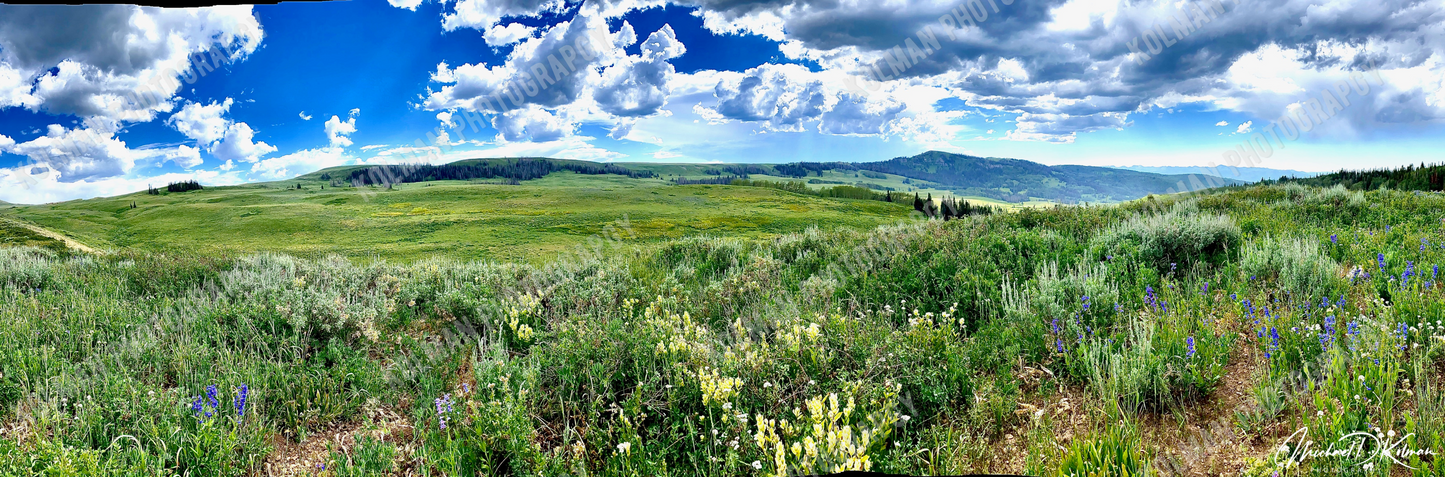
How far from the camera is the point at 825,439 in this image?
10.2 ft

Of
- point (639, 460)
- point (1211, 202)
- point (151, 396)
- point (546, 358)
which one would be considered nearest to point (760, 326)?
point (546, 358)

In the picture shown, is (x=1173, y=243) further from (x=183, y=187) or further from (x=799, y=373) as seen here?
(x=183, y=187)

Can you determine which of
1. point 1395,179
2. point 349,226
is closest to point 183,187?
point 349,226

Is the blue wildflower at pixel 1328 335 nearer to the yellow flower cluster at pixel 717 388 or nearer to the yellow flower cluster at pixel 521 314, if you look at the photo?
the yellow flower cluster at pixel 717 388

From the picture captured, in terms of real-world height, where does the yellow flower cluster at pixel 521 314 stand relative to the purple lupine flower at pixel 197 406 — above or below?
above

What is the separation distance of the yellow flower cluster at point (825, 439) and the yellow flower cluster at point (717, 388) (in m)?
0.38

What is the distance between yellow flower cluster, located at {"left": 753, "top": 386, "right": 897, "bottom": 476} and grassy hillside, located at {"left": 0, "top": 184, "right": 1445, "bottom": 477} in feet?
0.09

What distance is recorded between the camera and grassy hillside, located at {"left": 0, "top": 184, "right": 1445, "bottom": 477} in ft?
10.5

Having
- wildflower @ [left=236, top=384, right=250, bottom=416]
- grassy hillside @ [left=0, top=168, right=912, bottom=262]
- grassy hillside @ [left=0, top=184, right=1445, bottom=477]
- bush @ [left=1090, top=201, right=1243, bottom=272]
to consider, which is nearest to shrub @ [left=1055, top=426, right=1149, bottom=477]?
grassy hillside @ [left=0, top=184, right=1445, bottom=477]

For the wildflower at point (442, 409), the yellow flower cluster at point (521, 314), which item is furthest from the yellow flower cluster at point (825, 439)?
the yellow flower cluster at point (521, 314)

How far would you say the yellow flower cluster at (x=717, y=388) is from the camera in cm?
363

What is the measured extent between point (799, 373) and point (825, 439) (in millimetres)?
1100

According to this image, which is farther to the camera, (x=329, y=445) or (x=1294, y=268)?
(x=1294, y=268)

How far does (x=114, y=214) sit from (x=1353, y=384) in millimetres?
31277
